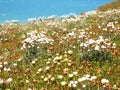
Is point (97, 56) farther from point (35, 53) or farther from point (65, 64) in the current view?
point (35, 53)

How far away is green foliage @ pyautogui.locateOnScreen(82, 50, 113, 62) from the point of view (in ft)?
36.2

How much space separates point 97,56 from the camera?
11211 mm

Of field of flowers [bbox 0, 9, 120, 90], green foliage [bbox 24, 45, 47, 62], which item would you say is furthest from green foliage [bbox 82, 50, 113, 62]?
green foliage [bbox 24, 45, 47, 62]

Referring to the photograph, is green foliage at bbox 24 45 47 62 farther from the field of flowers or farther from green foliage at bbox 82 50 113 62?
green foliage at bbox 82 50 113 62

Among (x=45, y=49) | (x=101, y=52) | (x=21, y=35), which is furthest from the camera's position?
(x=21, y=35)

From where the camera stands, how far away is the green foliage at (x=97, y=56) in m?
11.0

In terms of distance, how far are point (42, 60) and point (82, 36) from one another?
2493mm

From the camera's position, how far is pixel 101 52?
11.3 meters

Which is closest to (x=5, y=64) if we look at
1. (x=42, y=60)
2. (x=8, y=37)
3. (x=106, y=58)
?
(x=42, y=60)

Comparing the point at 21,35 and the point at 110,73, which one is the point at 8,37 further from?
the point at 110,73

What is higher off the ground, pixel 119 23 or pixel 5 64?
pixel 119 23

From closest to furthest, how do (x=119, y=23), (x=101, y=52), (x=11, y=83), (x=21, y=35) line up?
(x=11, y=83), (x=101, y=52), (x=119, y=23), (x=21, y=35)

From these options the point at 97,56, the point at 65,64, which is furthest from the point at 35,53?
the point at 97,56

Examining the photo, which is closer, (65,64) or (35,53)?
(65,64)
